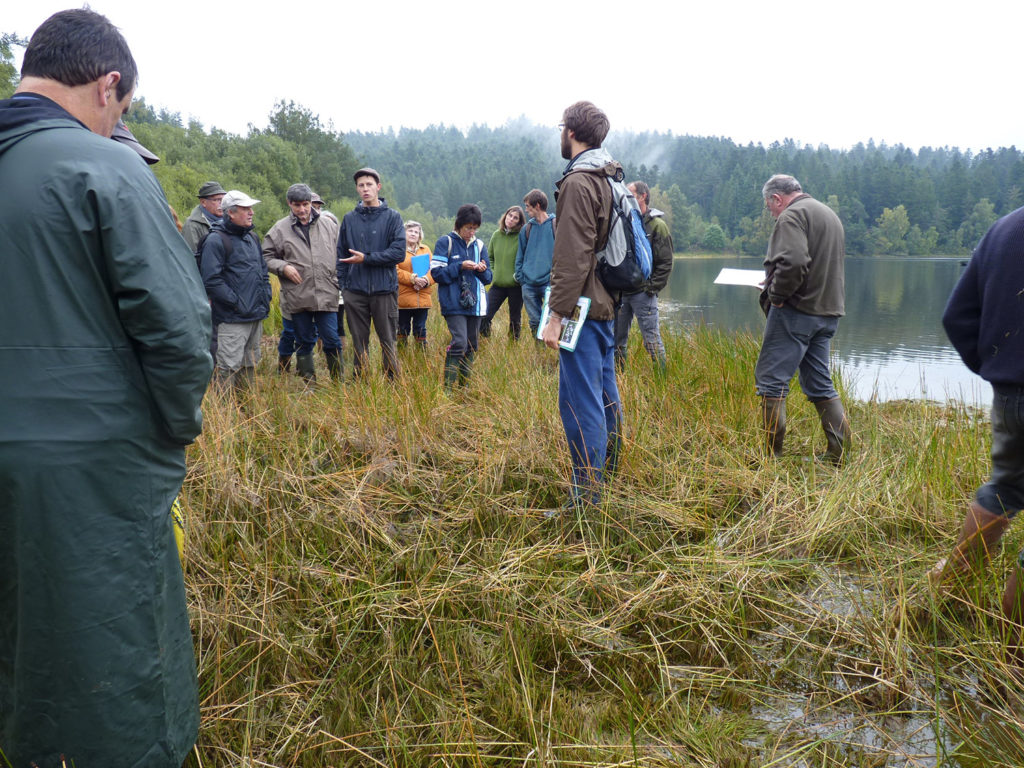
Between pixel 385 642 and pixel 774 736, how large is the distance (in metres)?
1.24

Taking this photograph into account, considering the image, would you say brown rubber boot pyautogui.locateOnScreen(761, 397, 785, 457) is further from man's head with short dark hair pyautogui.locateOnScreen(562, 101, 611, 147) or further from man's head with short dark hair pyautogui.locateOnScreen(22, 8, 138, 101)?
man's head with short dark hair pyautogui.locateOnScreen(22, 8, 138, 101)

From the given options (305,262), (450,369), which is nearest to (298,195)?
(305,262)

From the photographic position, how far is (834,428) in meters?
4.16

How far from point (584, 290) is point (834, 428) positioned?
86.7 inches

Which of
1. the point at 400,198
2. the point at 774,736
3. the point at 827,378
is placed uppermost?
the point at 400,198

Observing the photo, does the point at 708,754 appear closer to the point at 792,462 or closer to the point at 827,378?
the point at 792,462

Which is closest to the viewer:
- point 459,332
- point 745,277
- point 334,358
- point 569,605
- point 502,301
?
point 569,605

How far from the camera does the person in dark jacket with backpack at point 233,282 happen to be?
4898 mm

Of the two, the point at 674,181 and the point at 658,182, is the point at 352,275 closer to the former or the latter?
the point at 658,182

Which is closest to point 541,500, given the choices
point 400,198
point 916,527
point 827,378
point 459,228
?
point 916,527

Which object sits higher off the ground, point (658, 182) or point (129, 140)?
point (658, 182)

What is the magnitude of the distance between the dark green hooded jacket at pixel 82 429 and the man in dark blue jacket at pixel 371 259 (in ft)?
13.1

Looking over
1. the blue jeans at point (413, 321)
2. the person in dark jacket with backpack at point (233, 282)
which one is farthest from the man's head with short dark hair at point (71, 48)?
the blue jeans at point (413, 321)

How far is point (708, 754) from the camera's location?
1.72m
